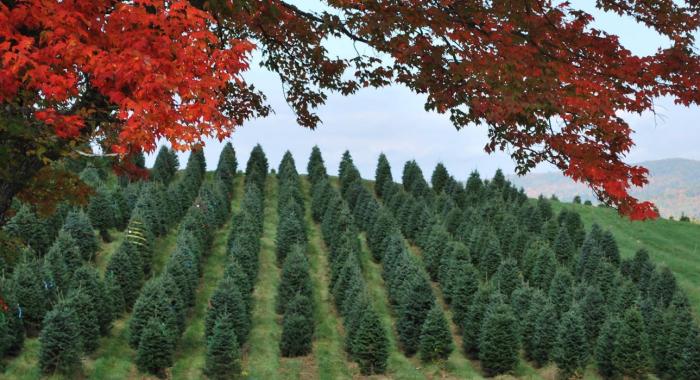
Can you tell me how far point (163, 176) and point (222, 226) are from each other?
456 inches

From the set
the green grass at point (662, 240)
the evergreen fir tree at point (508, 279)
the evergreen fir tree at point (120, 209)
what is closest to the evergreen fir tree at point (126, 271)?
the evergreen fir tree at point (120, 209)

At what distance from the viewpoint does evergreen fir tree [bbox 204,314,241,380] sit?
1054 inches

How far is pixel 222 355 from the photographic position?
26.8 metres

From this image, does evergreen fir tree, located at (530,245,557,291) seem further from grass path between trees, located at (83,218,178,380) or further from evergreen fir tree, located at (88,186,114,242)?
evergreen fir tree, located at (88,186,114,242)

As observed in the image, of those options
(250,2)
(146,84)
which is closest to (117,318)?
(250,2)

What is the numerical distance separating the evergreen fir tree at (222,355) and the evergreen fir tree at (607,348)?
15458 millimetres

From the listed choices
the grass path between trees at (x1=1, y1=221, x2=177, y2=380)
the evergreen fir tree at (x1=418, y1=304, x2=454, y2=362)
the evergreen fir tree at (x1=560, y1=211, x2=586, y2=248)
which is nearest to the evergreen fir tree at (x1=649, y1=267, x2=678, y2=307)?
the evergreen fir tree at (x1=560, y1=211, x2=586, y2=248)

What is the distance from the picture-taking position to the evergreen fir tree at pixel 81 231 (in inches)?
1396

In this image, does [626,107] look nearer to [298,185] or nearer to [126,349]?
[126,349]

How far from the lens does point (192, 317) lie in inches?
1308

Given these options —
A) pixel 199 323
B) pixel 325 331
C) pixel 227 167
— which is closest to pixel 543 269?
pixel 325 331

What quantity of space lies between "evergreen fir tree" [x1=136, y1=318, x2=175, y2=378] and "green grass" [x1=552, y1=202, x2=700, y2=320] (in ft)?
110

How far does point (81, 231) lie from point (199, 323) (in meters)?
8.46

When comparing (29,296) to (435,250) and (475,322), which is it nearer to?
(475,322)
